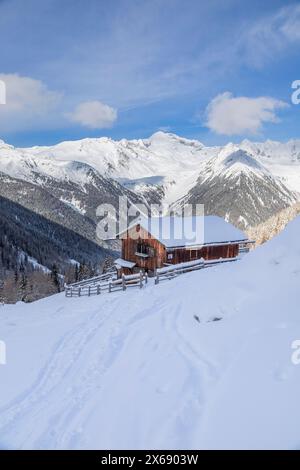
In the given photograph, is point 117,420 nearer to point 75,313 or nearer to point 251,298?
point 251,298

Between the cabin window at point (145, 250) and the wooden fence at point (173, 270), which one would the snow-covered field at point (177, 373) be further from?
the cabin window at point (145, 250)

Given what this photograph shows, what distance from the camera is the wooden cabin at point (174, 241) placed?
3297 cm

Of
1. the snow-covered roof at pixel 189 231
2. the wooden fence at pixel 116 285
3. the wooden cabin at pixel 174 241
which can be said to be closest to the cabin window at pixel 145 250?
the wooden cabin at pixel 174 241

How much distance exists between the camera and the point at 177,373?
941 centimetres

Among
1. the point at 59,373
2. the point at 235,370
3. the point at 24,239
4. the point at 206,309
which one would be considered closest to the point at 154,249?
the point at 206,309

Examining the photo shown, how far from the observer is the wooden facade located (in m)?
33.0

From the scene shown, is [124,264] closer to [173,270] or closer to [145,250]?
[145,250]

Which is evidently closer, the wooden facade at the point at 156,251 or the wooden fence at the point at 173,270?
the wooden fence at the point at 173,270

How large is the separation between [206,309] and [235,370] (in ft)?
14.3

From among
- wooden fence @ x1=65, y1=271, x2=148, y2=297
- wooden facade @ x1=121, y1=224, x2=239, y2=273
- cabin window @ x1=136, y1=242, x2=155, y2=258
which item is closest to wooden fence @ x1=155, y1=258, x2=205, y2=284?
wooden fence @ x1=65, y1=271, x2=148, y2=297

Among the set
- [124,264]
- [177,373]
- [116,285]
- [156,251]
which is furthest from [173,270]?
[177,373]

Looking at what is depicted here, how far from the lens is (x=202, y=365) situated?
31.2 ft

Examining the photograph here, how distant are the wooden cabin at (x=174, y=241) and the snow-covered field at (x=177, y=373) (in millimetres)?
16458

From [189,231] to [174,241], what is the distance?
2.39 meters
